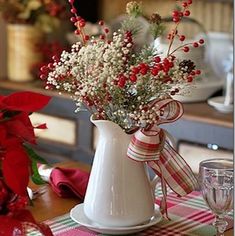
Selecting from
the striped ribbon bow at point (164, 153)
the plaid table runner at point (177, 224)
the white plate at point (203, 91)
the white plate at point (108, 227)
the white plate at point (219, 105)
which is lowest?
the plaid table runner at point (177, 224)

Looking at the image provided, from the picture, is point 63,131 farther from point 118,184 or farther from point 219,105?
point 118,184

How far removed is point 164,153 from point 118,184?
0.39 feet

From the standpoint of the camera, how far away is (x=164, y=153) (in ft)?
4.98

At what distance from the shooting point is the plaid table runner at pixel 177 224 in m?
1.53

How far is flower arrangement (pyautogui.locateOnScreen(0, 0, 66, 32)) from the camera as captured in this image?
11.2 feet

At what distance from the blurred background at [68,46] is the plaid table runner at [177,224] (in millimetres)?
1186

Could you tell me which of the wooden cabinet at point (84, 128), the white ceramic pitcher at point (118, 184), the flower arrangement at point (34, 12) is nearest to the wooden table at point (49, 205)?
the white ceramic pitcher at point (118, 184)

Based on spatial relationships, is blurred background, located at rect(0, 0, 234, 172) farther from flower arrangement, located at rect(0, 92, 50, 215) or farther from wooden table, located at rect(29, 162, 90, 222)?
flower arrangement, located at rect(0, 92, 50, 215)

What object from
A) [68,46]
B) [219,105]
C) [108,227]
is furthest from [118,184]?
[68,46]

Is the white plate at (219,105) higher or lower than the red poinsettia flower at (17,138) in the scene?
lower

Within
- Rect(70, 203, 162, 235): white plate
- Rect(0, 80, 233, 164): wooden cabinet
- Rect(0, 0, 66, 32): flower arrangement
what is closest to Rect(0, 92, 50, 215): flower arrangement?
Rect(70, 203, 162, 235): white plate

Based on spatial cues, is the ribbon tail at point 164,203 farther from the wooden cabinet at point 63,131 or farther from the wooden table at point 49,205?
the wooden cabinet at point 63,131

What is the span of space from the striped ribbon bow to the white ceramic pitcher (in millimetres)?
30

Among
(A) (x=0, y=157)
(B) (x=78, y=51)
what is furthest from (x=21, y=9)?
(A) (x=0, y=157)
